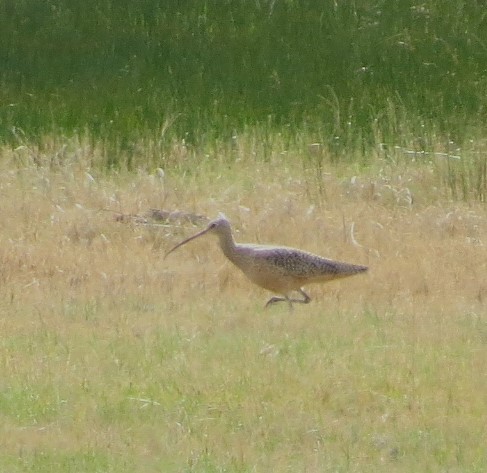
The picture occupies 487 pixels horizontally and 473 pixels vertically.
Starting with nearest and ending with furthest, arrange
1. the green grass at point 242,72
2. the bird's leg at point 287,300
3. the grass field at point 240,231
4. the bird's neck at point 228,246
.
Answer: the grass field at point 240,231 → the bird's leg at point 287,300 → the bird's neck at point 228,246 → the green grass at point 242,72

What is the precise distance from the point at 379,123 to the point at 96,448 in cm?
854

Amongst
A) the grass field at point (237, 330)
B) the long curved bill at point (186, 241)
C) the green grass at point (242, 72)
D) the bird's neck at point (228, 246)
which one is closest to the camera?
the grass field at point (237, 330)

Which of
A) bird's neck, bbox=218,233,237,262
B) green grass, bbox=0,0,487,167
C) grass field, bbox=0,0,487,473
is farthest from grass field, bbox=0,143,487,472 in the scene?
green grass, bbox=0,0,487,167

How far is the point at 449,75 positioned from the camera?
1678cm

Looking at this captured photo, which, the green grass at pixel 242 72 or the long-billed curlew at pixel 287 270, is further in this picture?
the green grass at pixel 242 72

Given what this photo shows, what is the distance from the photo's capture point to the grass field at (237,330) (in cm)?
684

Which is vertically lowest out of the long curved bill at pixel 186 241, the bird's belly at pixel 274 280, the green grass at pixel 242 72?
the green grass at pixel 242 72

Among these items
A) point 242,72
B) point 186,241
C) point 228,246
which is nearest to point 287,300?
point 228,246

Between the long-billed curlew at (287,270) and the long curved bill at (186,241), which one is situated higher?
the long-billed curlew at (287,270)

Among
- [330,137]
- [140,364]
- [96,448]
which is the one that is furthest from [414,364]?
[330,137]

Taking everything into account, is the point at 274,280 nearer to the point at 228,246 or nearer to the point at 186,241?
the point at 228,246

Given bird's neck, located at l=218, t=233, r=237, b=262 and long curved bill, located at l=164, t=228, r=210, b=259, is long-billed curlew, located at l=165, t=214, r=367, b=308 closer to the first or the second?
bird's neck, located at l=218, t=233, r=237, b=262

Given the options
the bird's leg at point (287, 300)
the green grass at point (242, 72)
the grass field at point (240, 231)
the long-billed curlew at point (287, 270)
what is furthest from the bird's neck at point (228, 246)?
the green grass at point (242, 72)

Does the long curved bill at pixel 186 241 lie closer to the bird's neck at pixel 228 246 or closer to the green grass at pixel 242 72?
the bird's neck at pixel 228 246
